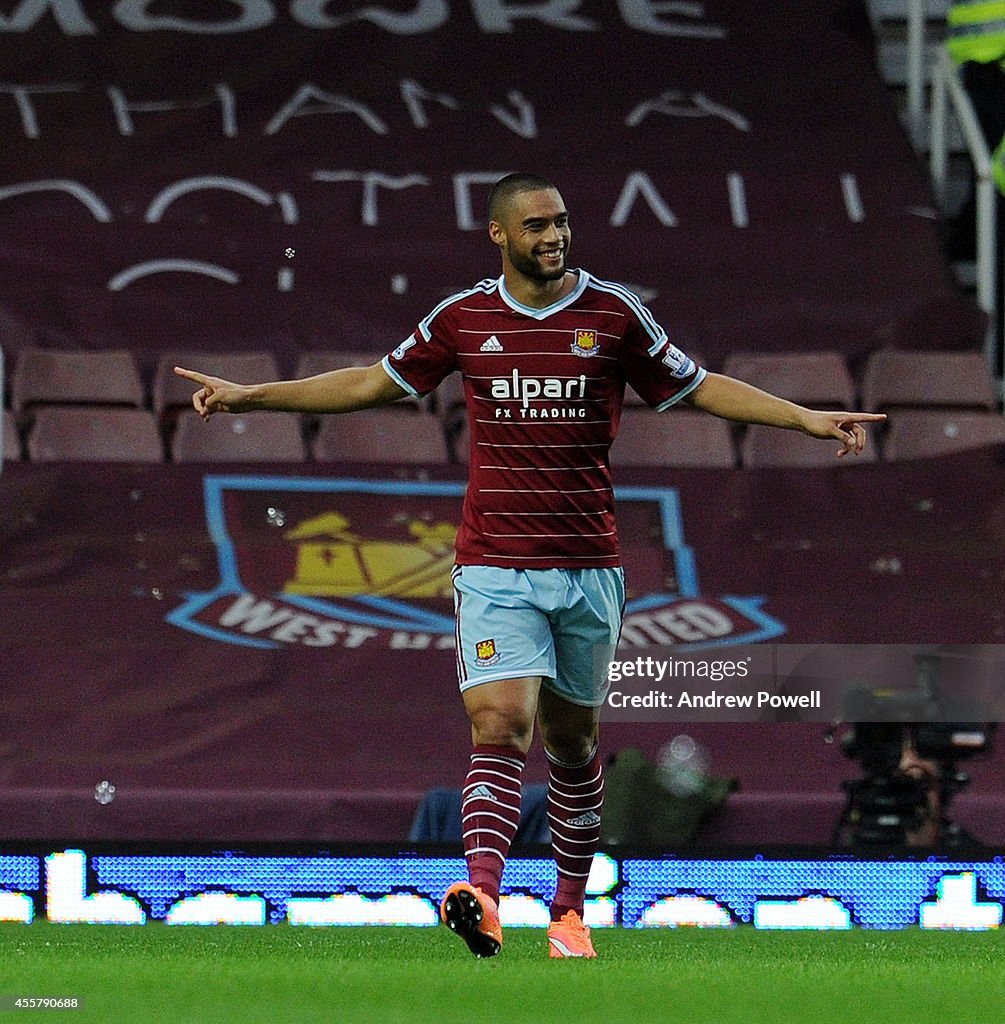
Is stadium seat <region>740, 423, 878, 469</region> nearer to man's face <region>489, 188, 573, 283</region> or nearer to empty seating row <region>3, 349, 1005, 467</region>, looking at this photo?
empty seating row <region>3, 349, 1005, 467</region>

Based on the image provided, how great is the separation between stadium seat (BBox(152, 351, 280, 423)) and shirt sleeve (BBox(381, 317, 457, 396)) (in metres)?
5.49

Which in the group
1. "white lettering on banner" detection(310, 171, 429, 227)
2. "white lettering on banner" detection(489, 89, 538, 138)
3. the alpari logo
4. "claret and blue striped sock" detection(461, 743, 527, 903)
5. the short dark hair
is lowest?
"claret and blue striped sock" detection(461, 743, 527, 903)

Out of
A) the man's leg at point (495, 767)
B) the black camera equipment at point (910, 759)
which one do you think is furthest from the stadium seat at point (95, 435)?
the man's leg at point (495, 767)

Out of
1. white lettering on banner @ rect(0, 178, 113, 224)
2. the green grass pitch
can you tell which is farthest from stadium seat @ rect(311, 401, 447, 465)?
the green grass pitch

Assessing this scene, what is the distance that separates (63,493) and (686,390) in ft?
13.6

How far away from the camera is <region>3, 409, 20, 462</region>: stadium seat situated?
33.2 ft

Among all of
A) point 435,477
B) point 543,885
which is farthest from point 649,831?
point 435,477

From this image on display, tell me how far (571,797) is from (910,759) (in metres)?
2.09

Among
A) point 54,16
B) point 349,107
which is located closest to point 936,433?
point 349,107

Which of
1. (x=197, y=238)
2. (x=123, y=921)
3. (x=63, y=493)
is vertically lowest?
(x=123, y=921)

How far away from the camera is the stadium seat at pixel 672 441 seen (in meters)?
10.3

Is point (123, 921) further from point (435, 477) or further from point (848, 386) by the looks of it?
point (848, 386)

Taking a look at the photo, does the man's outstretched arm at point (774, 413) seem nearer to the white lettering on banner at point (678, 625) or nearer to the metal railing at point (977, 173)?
the white lettering on banner at point (678, 625)

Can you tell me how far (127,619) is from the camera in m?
8.11
